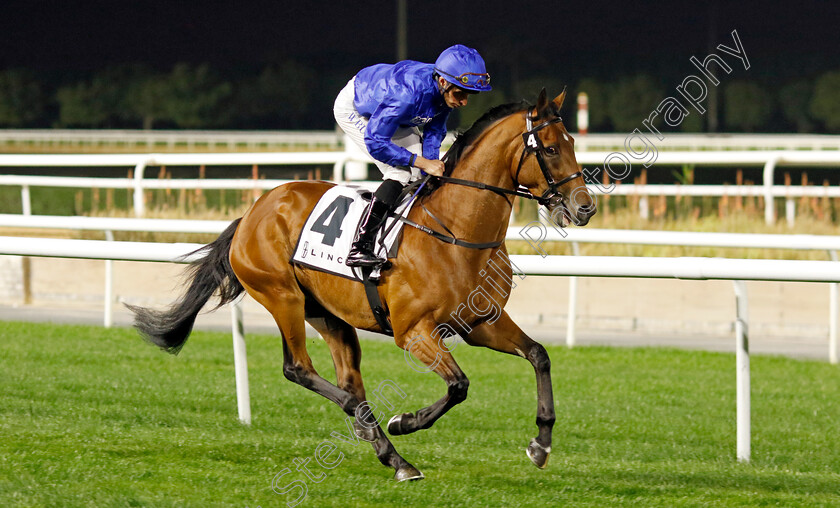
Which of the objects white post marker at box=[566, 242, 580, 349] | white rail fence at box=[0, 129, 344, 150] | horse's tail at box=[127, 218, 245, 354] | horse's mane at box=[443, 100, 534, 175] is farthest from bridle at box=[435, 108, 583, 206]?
white rail fence at box=[0, 129, 344, 150]

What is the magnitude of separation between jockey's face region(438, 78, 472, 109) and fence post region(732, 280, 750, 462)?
3.96ft

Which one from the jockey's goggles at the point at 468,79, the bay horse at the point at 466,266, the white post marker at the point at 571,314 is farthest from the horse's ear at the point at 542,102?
the white post marker at the point at 571,314

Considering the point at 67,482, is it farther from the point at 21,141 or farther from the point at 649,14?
the point at 649,14

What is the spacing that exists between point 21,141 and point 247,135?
575cm

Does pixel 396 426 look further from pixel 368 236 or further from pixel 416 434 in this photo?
pixel 416 434

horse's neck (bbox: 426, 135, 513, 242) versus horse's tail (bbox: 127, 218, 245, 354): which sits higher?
horse's neck (bbox: 426, 135, 513, 242)

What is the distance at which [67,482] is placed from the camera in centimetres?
350

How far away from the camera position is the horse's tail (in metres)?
4.68

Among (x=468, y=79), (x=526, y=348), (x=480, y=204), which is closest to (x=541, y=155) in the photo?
(x=480, y=204)

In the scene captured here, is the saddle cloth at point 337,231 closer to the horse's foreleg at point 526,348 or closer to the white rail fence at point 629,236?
the horse's foreleg at point 526,348

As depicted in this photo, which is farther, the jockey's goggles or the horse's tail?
the horse's tail

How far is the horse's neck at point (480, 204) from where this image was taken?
389 centimetres

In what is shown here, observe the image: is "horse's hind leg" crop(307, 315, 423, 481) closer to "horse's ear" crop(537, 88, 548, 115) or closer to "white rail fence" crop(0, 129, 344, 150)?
"horse's ear" crop(537, 88, 548, 115)

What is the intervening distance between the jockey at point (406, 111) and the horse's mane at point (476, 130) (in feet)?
0.18
